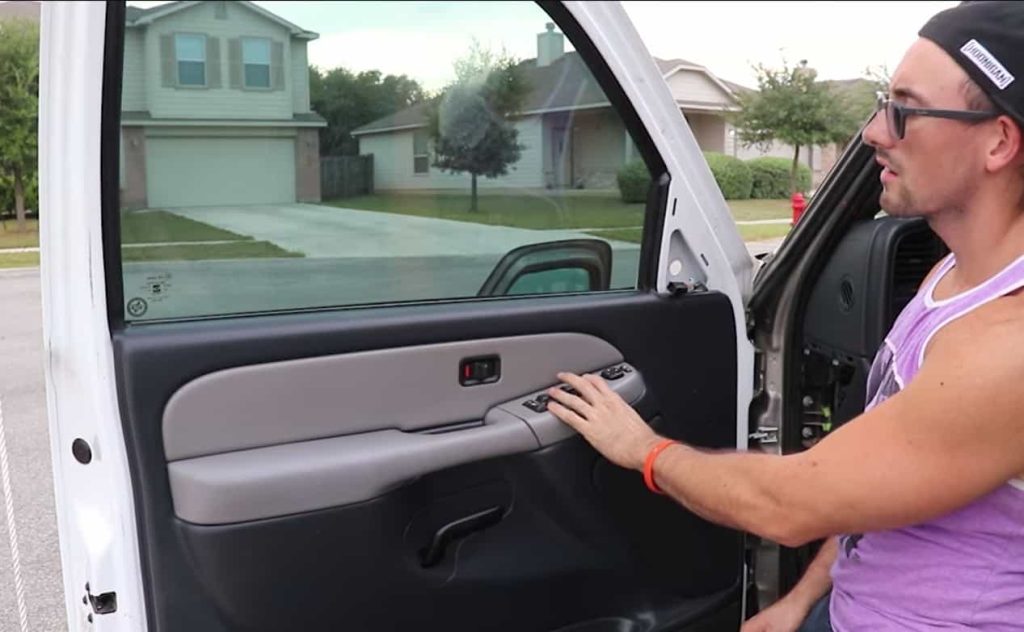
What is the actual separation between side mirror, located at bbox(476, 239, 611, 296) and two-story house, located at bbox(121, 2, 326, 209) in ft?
Answer: 1.62

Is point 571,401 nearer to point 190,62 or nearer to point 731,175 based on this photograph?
point 190,62

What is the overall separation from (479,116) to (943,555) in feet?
3.88

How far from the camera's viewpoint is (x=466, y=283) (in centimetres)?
210

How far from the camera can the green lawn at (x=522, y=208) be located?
204 cm

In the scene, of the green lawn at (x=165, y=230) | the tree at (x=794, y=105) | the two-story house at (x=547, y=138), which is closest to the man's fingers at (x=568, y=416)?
the two-story house at (x=547, y=138)

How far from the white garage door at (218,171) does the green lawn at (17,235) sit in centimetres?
19

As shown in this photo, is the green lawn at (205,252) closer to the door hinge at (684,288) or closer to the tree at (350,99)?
the tree at (350,99)

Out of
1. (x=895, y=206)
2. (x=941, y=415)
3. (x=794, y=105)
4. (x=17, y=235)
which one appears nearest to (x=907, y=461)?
(x=941, y=415)

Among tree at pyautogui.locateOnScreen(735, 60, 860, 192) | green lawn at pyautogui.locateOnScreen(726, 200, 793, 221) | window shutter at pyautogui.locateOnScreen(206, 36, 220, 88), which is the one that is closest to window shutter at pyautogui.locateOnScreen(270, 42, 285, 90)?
window shutter at pyautogui.locateOnScreen(206, 36, 220, 88)

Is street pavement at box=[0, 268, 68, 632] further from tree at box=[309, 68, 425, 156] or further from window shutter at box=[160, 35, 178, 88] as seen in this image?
tree at box=[309, 68, 425, 156]

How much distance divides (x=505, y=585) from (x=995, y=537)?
3.08 ft

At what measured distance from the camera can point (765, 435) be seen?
2.37 meters

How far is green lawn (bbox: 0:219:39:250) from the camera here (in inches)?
63.1

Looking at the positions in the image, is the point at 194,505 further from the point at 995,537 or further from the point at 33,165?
the point at 995,537
